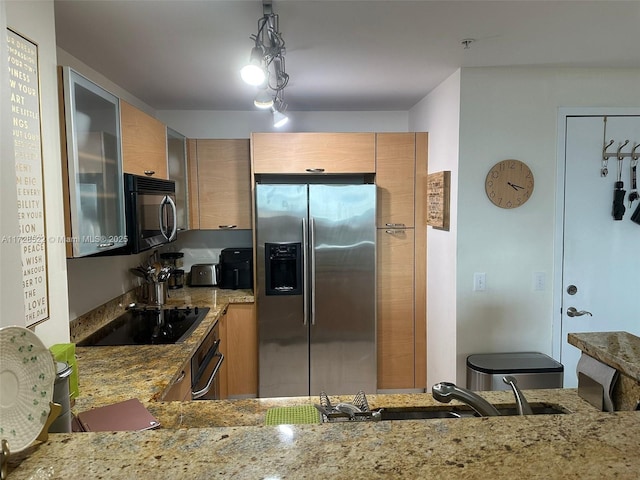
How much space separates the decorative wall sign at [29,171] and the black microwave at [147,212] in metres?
0.69

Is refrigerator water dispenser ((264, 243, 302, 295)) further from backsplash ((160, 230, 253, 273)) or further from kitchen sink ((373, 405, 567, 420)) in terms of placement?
kitchen sink ((373, 405, 567, 420))

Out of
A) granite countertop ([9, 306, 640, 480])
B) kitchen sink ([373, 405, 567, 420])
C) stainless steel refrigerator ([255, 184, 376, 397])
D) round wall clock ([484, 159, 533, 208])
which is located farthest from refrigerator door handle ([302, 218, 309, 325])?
granite countertop ([9, 306, 640, 480])

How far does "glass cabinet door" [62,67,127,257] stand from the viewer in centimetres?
164

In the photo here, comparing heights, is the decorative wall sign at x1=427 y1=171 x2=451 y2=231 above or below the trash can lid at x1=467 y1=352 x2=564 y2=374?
above

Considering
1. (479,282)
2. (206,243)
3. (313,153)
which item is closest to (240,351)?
(206,243)

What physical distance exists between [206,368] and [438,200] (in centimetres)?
186

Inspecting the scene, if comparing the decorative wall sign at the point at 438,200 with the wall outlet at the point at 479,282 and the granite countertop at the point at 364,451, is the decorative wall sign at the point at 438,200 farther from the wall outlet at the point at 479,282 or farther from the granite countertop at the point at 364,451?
the granite countertop at the point at 364,451

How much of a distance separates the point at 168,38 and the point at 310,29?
69 cm

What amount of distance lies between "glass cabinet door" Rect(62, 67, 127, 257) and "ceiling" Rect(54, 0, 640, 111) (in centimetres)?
37

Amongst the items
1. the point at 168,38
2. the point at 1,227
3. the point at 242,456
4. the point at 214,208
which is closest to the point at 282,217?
the point at 214,208

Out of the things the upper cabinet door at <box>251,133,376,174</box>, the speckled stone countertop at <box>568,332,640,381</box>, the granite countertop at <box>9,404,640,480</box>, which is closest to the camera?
the granite countertop at <box>9,404,640,480</box>

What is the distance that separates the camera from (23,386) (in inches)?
34.8

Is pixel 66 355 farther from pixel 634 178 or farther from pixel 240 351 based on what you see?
pixel 634 178

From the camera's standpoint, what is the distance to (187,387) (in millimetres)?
2172
